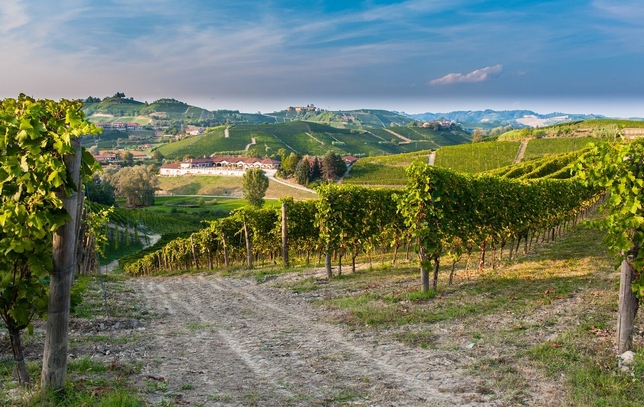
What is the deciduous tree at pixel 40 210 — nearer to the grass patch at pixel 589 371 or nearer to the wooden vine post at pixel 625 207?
the grass patch at pixel 589 371

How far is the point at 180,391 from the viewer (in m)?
5.84

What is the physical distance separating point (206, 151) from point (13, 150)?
170m

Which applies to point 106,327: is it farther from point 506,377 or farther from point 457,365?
point 506,377

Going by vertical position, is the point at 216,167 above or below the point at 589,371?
above

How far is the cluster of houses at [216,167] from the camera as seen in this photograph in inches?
4786

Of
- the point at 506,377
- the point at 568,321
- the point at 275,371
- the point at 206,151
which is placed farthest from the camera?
the point at 206,151

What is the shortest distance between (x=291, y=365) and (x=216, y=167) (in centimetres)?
12474

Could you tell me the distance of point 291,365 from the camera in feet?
23.5

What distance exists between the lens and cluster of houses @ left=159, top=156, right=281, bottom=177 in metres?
122

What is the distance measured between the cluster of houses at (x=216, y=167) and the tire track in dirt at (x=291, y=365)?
11043 cm

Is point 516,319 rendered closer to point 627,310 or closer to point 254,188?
point 627,310

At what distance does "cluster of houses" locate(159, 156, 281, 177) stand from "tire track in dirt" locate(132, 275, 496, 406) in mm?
110428

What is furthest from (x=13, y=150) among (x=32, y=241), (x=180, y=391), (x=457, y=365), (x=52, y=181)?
(x=457, y=365)

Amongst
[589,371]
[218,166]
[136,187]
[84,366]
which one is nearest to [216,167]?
[218,166]
